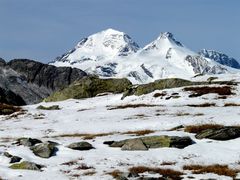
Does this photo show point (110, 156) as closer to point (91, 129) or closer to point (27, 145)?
point (27, 145)

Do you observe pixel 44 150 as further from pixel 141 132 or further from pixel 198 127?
pixel 198 127

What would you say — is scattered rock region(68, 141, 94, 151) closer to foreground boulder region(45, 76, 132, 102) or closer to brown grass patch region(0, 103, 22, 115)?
brown grass patch region(0, 103, 22, 115)

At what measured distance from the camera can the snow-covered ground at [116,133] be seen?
3559 centimetres

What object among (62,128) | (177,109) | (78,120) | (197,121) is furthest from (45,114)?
(197,121)

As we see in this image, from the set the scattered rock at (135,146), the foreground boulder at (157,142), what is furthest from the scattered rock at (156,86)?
the scattered rock at (135,146)

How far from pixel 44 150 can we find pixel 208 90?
4006cm

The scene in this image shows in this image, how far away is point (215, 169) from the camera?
3384cm

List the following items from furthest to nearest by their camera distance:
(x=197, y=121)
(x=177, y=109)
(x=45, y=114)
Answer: (x=45, y=114) → (x=177, y=109) → (x=197, y=121)

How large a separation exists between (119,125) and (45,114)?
72.3 feet

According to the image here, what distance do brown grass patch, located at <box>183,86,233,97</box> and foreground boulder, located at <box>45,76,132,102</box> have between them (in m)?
31.5

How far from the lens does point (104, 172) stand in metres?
34.1

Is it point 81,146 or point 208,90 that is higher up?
point 208,90

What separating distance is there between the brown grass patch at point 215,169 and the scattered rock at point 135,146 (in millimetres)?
5810

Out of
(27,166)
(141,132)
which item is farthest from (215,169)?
(141,132)
